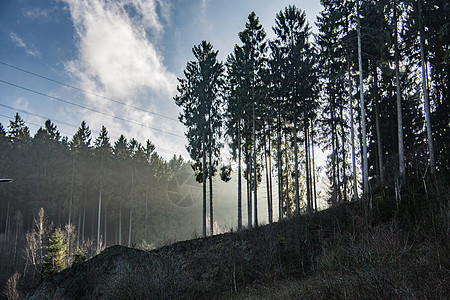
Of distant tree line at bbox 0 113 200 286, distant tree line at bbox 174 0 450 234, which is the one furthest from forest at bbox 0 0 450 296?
distant tree line at bbox 0 113 200 286

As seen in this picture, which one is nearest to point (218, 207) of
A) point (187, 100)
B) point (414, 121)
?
point (187, 100)

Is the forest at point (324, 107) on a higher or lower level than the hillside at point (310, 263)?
higher

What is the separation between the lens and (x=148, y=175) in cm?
5447

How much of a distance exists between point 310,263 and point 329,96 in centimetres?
1661

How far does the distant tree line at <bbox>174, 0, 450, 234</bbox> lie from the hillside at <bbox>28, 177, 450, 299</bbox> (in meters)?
5.46

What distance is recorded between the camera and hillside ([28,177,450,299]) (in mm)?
4316

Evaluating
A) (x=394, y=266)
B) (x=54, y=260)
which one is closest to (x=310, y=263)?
(x=394, y=266)

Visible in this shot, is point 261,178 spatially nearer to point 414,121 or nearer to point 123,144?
point 414,121

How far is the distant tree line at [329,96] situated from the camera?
51.4 ft

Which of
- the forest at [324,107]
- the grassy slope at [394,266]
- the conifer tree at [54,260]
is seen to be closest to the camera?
the grassy slope at [394,266]

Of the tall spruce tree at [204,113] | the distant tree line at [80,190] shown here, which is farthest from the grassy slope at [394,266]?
the distant tree line at [80,190]

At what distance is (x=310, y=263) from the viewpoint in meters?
9.12

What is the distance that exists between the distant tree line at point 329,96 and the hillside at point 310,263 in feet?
17.9

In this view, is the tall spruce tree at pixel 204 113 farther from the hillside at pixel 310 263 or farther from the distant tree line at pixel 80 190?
the distant tree line at pixel 80 190
